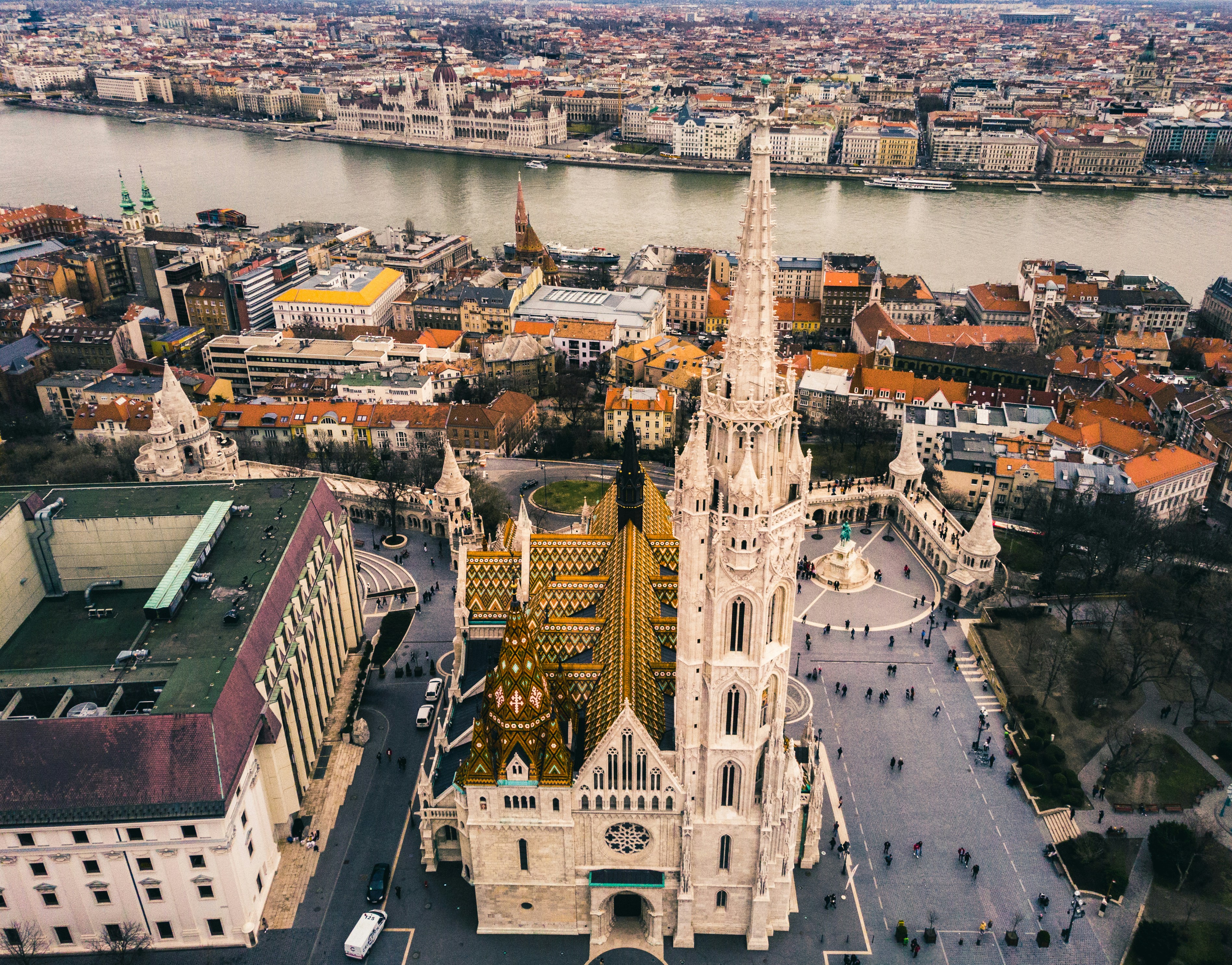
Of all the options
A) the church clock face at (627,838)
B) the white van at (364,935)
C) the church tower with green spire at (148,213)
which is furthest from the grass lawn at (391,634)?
the church tower with green spire at (148,213)

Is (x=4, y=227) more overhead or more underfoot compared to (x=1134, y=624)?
more overhead

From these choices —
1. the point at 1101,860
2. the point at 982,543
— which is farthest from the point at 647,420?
the point at 1101,860

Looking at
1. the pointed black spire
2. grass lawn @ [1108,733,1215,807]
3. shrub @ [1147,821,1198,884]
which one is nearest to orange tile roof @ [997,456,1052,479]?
grass lawn @ [1108,733,1215,807]

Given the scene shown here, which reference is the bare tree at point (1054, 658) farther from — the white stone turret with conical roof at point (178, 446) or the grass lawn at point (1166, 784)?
the white stone turret with conical roof at point (178, 446)

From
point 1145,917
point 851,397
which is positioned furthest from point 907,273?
point 1145,917

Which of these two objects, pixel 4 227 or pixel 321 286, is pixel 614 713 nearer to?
pixel 321 286

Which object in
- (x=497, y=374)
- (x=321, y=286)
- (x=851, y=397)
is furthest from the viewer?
(x=321, y=286)

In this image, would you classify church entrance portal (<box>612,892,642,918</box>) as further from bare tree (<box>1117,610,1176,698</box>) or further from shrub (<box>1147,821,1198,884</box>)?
bare tree (<box>1117,610,1176,698</box>)
